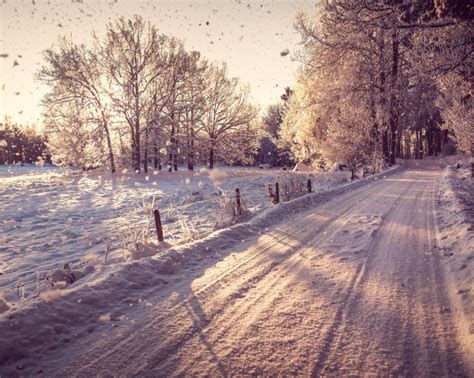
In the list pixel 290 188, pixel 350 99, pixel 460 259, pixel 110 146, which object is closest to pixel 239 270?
pixel 460 259

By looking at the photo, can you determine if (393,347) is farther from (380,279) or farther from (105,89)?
(105,89)

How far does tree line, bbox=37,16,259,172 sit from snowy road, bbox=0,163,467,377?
78.5 ft

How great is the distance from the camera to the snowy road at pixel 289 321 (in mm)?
2885

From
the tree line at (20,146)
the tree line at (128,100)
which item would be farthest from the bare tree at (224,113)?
the tree line at (20,146)

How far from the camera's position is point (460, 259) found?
5125mm

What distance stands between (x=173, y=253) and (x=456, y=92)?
13.9 metres

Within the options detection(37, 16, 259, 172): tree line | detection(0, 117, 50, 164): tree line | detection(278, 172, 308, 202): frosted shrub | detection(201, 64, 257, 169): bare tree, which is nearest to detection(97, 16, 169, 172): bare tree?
detection(37, 16, 259, 172): tree line

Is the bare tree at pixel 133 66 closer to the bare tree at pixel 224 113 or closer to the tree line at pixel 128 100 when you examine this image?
the tree line at pixel 128 100

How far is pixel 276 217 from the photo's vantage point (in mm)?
9188

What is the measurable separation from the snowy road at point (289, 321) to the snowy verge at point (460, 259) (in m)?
0.12

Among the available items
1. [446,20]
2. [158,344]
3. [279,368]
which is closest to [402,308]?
[279,368]

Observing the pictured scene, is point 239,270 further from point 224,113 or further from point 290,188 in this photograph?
point 224,113

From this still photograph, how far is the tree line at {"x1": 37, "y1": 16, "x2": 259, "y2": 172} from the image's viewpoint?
25.9 metres

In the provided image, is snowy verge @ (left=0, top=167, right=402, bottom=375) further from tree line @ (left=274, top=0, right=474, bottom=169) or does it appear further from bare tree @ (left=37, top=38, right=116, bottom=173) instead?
bare tree @ (left=37, top=38, right=116, bottom=173)
